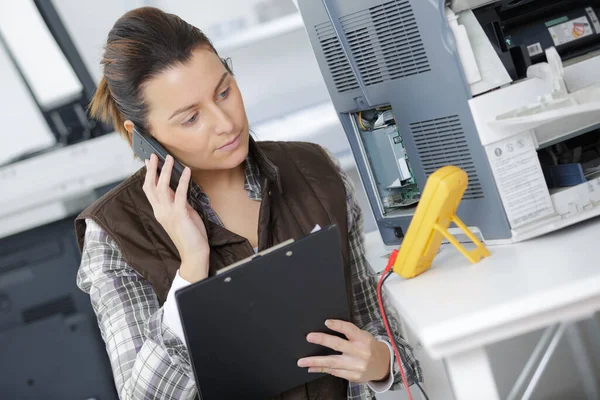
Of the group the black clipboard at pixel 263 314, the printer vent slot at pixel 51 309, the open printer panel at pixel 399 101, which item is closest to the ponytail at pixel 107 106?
the open printer panel at pixel 399 101

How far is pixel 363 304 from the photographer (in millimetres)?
1409

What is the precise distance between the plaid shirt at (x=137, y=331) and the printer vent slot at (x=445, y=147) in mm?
308

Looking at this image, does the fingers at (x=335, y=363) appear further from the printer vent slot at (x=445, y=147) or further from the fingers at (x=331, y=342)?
the printer vent slot at (x=445, y=147)

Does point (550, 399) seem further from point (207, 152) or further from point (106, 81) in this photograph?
point (106, 81)

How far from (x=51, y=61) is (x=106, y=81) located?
33.8 inches

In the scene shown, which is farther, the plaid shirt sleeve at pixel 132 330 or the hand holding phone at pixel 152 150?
the hand holding phone at pixel 152 150

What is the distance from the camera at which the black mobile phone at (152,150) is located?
1.30 metres

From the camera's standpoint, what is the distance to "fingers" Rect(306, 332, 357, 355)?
112 cm

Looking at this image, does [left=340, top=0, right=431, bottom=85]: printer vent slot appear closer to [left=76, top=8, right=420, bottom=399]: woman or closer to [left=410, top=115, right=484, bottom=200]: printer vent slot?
[left=410, top=115, right=484, bottom=200]: printer vent slot

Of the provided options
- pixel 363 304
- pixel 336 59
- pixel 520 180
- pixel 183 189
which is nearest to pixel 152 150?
pixel 183 189

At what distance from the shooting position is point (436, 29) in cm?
111

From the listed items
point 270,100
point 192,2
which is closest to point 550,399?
point 270,100

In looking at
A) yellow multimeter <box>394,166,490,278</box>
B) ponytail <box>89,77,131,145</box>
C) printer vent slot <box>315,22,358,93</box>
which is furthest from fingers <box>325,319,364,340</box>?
ponytail <box>89,77,131,145</box>

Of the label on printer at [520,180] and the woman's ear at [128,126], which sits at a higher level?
the woman's ear at [128,126]
